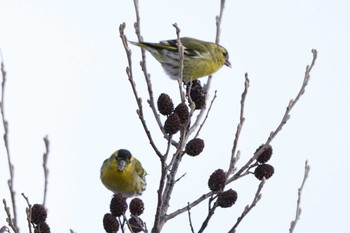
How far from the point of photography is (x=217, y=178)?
10.5ft

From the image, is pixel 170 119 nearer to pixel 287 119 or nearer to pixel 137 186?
pixel 287 119

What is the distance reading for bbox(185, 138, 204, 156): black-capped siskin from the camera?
10.9 feet

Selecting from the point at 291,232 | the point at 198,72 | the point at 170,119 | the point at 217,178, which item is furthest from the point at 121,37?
the point at 198,72

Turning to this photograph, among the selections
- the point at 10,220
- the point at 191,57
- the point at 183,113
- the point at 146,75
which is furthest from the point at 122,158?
the point at 10,220

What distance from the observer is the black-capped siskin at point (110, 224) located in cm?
298

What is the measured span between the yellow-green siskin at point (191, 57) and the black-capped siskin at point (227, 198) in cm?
360

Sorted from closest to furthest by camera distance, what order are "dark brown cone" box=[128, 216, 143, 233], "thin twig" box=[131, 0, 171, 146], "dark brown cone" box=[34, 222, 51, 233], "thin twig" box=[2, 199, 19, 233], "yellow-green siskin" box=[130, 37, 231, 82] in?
"thin twig" box=[2, 199, 19, 233] < "dark brown cone" box=[34, 222, 51, 233] < "dark brown cone" box=[128, 216, 143, 233] < "thin twig" box=[131, 0, 171, 146] < "yellow-green siskin" box=[130, 37, 231, 82]

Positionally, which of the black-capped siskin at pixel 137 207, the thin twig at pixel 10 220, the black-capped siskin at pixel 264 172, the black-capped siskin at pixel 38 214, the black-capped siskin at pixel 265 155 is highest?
the black-capped siskin at pixel 265 155

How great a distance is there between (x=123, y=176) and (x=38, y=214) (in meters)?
3.03

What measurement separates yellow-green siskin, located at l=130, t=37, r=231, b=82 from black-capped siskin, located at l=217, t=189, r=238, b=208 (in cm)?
360

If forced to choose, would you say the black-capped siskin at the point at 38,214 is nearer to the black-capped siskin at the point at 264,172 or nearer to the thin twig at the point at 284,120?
the thin twig at the point at 284,120

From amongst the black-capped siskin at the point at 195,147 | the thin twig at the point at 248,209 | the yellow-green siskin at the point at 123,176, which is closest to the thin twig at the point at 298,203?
the thin twig at the point at 248,209

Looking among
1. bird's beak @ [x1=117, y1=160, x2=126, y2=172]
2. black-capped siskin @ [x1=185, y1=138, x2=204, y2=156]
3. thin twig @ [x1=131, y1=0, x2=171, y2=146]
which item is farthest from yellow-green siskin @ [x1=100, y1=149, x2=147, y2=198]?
black-capped siskin @ [x1=185, y1=138, x2=204, y2=156]

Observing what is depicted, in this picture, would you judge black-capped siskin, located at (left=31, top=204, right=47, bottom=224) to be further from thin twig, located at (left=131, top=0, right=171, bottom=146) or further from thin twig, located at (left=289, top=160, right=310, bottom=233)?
thin twig, located at (left=289, top=160, right=310, bottom=233)
